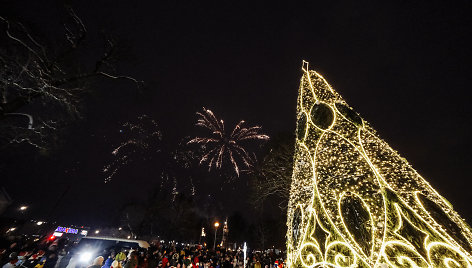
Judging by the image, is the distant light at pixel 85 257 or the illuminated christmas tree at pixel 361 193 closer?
the illuminated christmas tree at pixel 361 193

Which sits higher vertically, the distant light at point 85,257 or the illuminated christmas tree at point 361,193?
the illuminated christmas tree at point 361,193

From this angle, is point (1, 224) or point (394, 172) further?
point (1, 224)

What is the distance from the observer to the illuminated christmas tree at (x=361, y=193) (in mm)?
5207

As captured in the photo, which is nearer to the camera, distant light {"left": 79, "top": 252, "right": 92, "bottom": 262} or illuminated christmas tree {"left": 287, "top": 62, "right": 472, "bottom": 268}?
illuminated christmas tree {"left": 287, "top": 62, "right": 472, "bottom": 268}

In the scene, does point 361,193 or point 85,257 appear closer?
point 361,193

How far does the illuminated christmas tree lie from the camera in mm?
5207

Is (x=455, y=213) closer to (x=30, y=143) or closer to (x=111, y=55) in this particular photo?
(x=111, y=55)

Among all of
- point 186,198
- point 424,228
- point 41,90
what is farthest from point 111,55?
point 186,198

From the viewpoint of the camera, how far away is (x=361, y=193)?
652 centimetres

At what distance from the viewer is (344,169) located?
611cm

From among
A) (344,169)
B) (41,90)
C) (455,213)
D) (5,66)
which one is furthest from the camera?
(41,90)

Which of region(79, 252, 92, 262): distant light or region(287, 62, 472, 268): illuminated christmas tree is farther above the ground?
region(287, 62, 472, 268): illuminated christmas tree

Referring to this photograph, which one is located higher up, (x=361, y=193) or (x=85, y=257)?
(x=361, y=193)

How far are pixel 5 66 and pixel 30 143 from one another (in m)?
3.65
